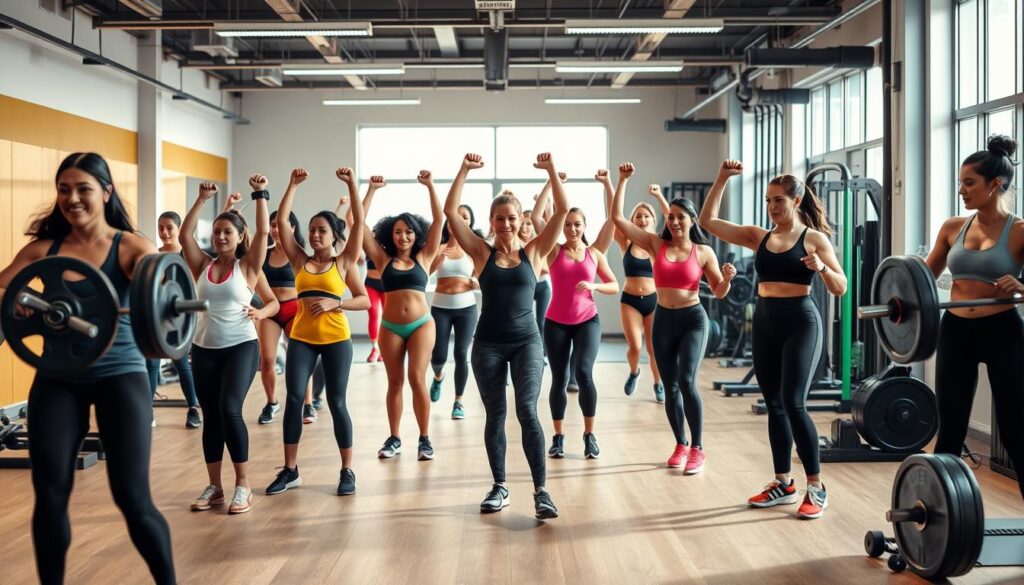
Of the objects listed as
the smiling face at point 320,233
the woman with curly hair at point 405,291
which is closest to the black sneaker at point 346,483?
the woman with curly hair at point 405,291

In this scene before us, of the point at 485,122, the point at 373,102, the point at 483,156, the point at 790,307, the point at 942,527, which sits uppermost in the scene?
the point at 485,122

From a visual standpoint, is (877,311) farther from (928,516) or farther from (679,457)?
(679,457)

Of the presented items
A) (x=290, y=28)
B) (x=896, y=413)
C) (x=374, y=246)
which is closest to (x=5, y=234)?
(x=290, y=28)

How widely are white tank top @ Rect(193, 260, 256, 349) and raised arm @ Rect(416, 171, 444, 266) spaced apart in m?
0.99

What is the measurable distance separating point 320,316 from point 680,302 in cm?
184

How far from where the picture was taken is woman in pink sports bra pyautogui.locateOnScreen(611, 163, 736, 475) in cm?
479

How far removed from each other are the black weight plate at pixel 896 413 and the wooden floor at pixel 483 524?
0.65ft

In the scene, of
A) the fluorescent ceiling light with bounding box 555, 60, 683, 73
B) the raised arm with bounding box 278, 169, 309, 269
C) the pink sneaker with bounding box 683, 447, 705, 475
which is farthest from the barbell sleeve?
the fluorescent ceiling light with bounding box 555, 60, 683, 73

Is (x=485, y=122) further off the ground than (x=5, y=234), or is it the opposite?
(x=485, y=122)

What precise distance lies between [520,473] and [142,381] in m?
2.74

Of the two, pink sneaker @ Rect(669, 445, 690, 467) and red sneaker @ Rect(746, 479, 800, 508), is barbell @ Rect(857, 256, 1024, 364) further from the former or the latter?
pink sneaker @ Rect(669, 445, 690, 467)

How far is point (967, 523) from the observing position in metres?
2.99

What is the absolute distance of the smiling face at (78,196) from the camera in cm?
263

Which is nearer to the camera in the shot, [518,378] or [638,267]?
[518,378]
